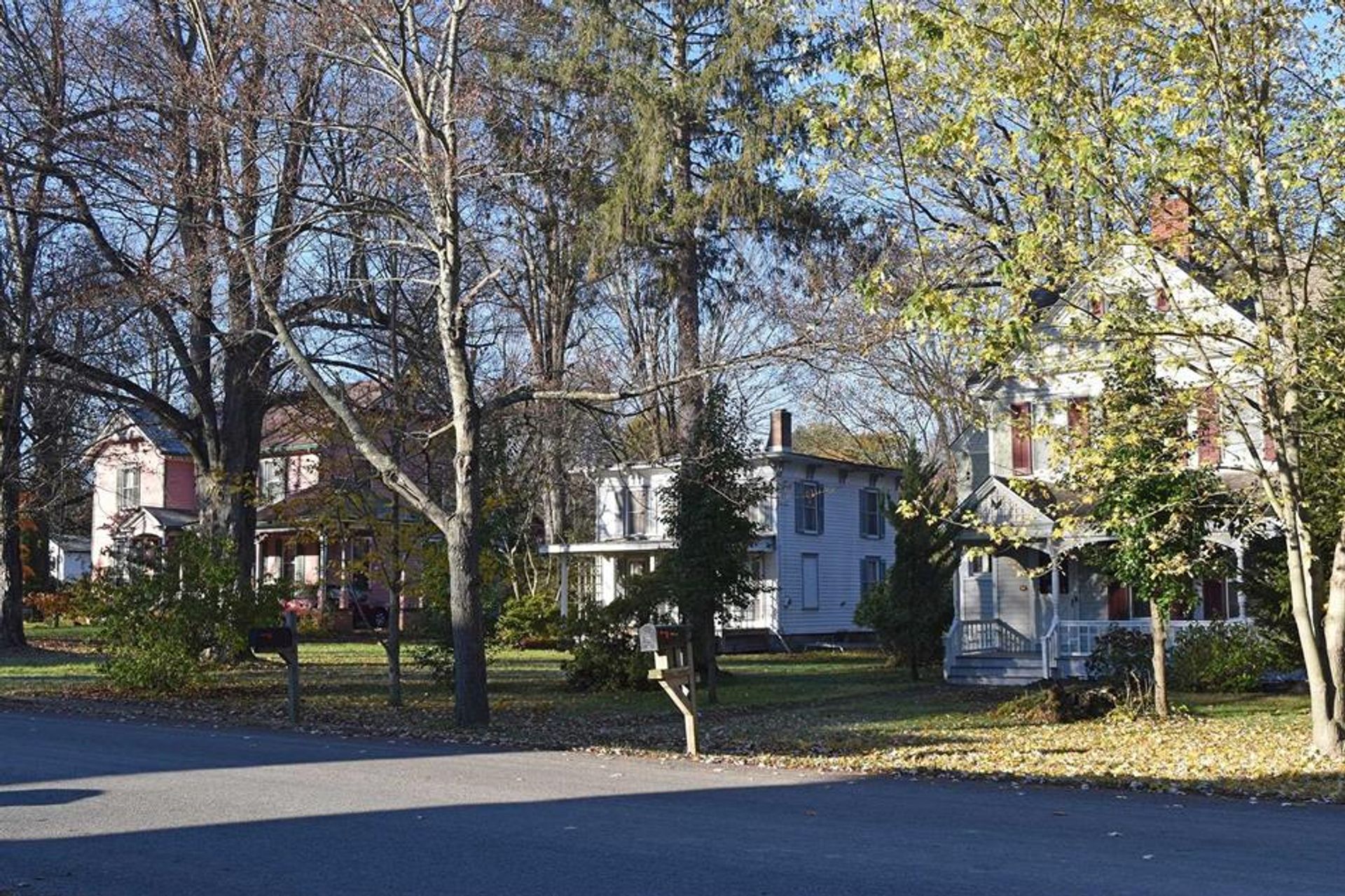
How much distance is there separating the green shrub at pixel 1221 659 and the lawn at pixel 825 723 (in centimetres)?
63

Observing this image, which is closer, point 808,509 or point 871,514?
point 808,509

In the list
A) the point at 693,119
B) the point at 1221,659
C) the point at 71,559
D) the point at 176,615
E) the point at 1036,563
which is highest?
the point at 693,119

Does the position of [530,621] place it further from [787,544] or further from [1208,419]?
[1208,419]

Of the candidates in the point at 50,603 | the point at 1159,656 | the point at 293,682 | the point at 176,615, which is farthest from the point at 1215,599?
the point at 50,603

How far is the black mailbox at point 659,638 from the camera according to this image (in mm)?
15047

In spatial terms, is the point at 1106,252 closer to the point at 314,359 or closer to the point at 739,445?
the point at 739,445

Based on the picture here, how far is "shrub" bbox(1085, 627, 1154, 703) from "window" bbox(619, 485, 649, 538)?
1919 cm

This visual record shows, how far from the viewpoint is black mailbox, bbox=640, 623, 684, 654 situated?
49.4 ft

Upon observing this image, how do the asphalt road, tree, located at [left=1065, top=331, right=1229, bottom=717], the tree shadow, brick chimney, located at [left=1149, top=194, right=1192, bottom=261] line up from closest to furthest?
the asphalt road < the tree shadow < brick chimney, located at [left=1149, top=194, right=1192, bottom=261] < tree, located at [left=1065, top=331, right=1229, bottom=717]

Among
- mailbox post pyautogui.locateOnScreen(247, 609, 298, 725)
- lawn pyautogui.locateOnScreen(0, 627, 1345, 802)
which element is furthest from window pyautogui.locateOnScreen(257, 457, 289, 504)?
mailbox post pyautogui.locateOnScreen(247, 609, 298, 725)

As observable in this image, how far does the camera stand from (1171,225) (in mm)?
15172

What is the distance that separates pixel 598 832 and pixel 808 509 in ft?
110

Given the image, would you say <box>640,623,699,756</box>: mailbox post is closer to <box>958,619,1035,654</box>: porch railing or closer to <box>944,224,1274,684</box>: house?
<box>944,224,1274,684</box>: house

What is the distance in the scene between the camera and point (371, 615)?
5062 centimetres
